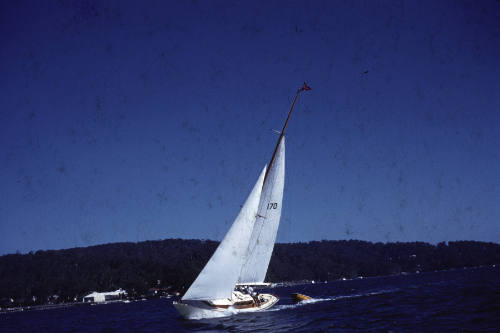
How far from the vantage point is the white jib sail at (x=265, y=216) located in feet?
116

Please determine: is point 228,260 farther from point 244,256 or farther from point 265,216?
point 265,216

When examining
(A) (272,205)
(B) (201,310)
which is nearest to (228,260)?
(B) (201,310)

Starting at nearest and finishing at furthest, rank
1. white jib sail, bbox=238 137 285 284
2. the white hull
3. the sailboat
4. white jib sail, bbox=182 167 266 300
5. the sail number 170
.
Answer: white jib sail, bbox=182 167 266 300 → the sailboat → the white hull → white jib sail, bbox=238 137 285 284 → the sail number 170

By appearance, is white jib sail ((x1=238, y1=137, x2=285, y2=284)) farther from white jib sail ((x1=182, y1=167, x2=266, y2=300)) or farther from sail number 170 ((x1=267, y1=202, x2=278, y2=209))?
white jib sail ((x1=182, y1=167, x2=266, y2=300))

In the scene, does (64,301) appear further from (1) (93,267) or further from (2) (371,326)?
(2) (371,326)

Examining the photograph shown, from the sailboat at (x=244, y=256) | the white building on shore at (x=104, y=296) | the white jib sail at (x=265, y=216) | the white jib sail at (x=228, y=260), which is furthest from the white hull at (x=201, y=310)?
the white building on shore at (x=104, y=296)

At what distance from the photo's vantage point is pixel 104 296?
518 ft

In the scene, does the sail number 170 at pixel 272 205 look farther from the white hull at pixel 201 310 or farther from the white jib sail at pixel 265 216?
the white hull at pixel 201 310

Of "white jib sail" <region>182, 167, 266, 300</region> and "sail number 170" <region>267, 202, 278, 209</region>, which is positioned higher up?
"sail number 170" <region>267, 202, 278, 209</region>

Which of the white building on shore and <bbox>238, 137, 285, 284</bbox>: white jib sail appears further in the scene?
the white building on shore

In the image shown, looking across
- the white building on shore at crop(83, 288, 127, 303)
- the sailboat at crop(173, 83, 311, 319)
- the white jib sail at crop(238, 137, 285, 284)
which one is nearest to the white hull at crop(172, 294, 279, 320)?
the sailboat at crop(173, 83, 311, 319)

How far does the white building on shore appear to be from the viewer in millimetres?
155625

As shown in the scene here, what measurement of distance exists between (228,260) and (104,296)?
457 feet

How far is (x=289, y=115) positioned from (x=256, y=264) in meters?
12.3
